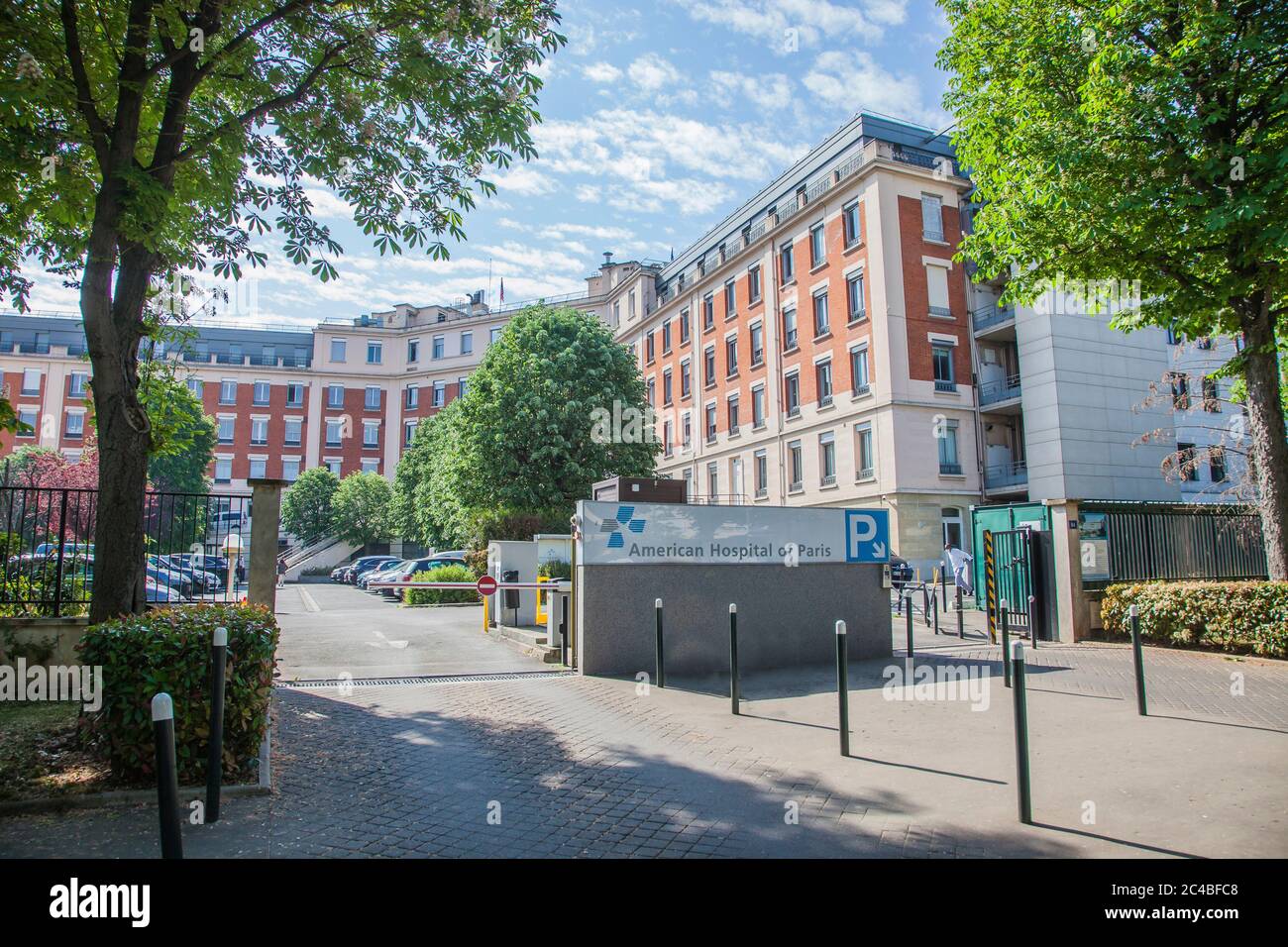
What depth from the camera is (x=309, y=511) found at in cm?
5491

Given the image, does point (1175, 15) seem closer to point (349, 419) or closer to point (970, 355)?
point (970, 355)

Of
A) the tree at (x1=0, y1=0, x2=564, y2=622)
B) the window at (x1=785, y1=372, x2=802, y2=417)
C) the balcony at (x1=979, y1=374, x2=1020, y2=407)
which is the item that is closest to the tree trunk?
the tree at (x1=0, y1=0, x2=564, y2=622)

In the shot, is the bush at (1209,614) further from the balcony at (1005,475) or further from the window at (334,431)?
the window at (334,431)

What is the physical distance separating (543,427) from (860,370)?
1317cm

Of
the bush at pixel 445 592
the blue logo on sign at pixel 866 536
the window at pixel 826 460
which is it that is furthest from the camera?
the window at pixel 826 460

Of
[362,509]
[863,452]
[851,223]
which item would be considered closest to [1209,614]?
[863,452]

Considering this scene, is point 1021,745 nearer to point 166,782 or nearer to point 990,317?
point 166,782

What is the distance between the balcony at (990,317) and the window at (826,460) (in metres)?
7.31

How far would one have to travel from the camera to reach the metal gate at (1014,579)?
1408 centimetres

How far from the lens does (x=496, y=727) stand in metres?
7.19

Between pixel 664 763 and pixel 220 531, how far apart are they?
22.7 feet

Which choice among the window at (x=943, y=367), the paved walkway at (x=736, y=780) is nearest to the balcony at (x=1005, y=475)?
the window at (x=943, y=367)
